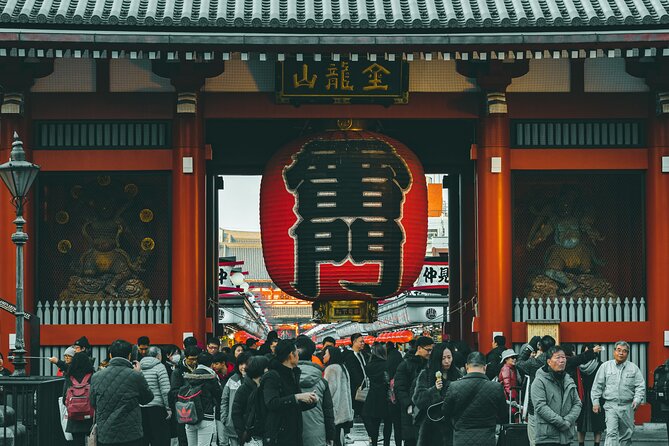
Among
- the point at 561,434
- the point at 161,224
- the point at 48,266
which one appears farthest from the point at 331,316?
the point at 561,434

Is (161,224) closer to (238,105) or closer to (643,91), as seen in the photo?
(238,105)

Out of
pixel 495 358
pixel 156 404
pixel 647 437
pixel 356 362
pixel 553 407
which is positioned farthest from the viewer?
pixel 647 437

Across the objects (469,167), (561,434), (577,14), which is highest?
(577,14)

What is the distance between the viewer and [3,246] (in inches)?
931

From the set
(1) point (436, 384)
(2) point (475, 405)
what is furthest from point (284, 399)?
(1) point (436, 384)

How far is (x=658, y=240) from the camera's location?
23.9 m

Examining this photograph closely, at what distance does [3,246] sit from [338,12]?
6.56 m

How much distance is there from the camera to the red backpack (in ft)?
59.3

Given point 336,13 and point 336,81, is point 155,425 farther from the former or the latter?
point 336,13

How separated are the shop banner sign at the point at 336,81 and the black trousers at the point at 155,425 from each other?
655 centimetres

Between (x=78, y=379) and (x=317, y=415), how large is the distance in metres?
4.27

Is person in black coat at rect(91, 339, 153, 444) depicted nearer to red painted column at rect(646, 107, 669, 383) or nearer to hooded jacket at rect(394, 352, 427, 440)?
hooded jacket at rect(394, 352, 427, 440)

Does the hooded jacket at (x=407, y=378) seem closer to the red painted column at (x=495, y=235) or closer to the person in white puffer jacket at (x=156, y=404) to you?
the person in white puffer jacket at (x=156, y=404)

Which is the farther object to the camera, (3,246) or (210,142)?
(210,142)
